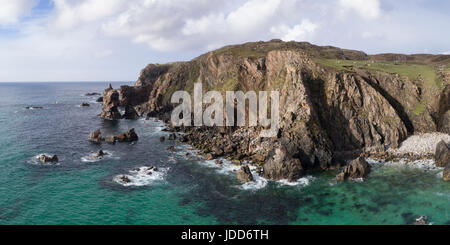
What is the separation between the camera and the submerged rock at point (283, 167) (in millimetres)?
59344

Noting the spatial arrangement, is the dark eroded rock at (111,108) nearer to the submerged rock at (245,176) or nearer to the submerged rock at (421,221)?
the submerged rock at (245,176)

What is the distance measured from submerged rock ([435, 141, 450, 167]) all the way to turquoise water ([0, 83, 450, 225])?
222 inches

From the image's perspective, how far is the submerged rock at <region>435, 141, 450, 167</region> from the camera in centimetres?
6212

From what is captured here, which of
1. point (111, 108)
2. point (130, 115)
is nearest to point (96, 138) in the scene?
point (130, 115)

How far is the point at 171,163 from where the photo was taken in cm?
7081

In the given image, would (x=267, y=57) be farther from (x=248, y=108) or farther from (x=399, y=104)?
(x=399, y=104)

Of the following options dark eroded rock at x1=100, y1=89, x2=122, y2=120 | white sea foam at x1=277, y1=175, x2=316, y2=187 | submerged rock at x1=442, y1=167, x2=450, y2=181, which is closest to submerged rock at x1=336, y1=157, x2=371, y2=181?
white sea foam at x1=277, y1=175, x2=316, y2=187

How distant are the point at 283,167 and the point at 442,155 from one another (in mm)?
37574

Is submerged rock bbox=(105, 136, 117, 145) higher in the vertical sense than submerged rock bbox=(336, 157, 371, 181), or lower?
higher

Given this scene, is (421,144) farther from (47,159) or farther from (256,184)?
(47,159)

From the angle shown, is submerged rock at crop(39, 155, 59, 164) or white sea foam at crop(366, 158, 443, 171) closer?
white sea foam at crop(366, 158, 443, 171)

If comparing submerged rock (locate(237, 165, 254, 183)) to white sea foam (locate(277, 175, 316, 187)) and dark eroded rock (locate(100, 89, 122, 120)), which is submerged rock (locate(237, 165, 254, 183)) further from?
dark eroded rock (locate(100, 89, 122, 120))

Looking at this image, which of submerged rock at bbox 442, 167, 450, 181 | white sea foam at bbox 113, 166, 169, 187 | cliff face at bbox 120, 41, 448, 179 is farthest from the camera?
cliff face at bbox 120, 41, 448, 179
